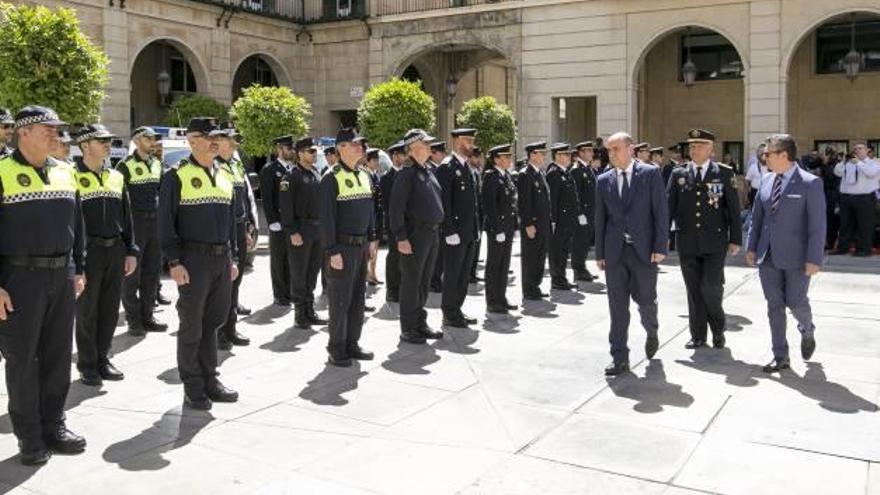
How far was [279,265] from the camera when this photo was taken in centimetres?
1073

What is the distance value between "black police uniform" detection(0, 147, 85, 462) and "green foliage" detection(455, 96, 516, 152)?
767 inches

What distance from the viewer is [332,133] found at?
30.5m

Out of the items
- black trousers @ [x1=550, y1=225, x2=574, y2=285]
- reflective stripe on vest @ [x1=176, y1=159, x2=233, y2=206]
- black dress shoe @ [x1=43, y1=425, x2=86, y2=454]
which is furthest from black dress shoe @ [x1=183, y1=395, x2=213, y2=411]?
black trousers @ [x1=550, y1=225, x2=574, y2=285]

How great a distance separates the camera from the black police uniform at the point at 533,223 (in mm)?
10969

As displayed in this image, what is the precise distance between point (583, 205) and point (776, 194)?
235 inches

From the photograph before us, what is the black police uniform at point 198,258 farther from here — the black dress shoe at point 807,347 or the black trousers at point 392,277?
the black dress shoe at point 807,347

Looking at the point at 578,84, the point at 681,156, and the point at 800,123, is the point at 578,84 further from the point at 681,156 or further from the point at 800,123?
the point at 681,156

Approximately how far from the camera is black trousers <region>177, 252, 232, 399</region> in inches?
245

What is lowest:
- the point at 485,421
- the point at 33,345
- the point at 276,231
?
the point at 485,421

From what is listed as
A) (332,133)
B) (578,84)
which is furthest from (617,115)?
(332,133)

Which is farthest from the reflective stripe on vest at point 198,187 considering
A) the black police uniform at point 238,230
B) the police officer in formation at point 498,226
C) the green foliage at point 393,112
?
the green foliage at point 393,112

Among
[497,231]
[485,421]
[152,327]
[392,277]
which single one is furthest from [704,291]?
[152,327]

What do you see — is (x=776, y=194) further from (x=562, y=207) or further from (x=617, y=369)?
(x=562, y=207)

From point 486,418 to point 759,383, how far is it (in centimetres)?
249
